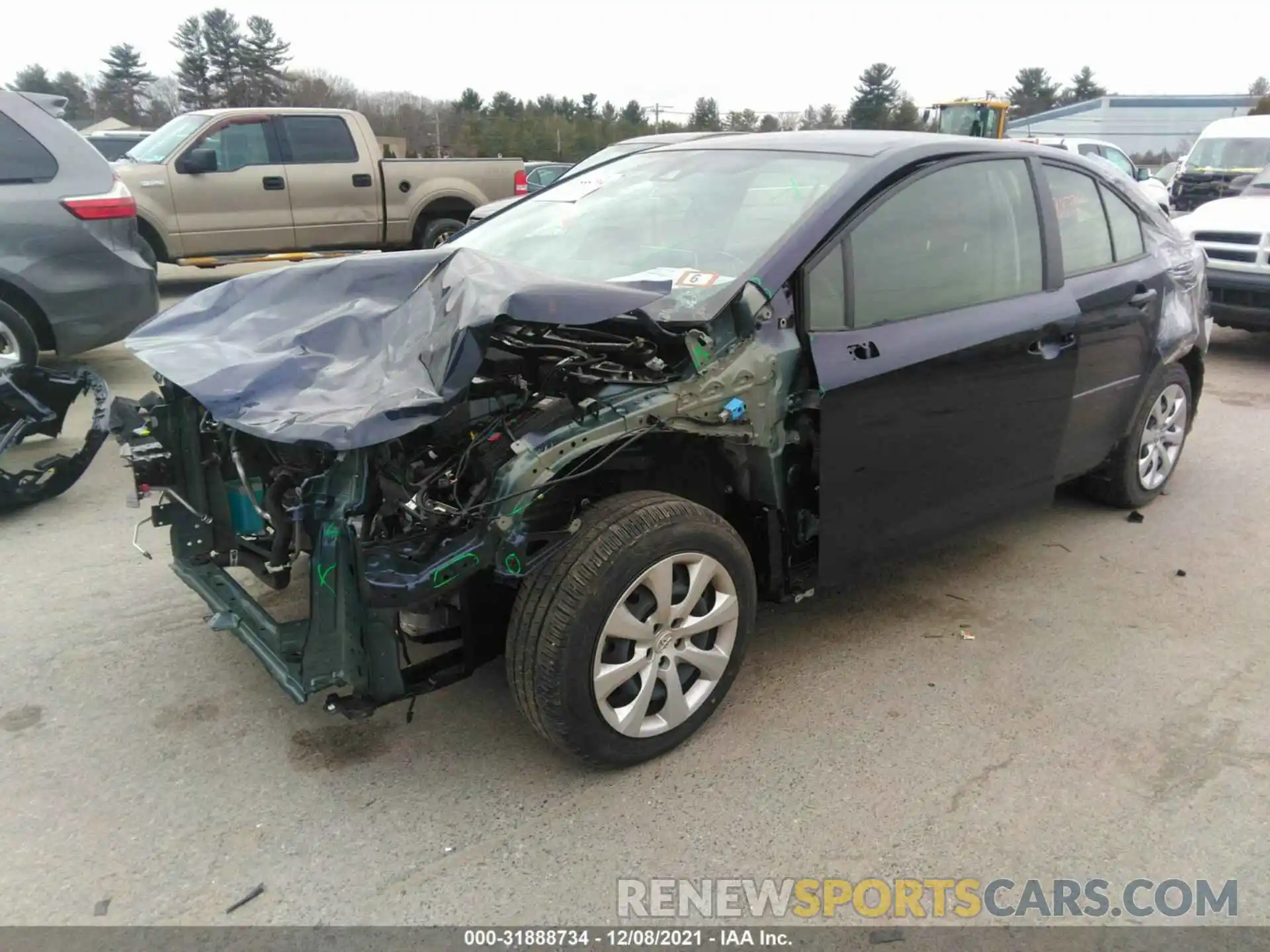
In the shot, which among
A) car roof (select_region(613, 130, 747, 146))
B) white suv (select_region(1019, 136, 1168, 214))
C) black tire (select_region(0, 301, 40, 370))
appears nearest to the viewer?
car roof (select_region(613, 130, 747, 146))

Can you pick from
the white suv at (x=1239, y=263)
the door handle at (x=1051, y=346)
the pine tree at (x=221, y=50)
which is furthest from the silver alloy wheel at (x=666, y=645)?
the pine tree at (x=221, y=50)

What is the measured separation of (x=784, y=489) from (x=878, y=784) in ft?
3.15

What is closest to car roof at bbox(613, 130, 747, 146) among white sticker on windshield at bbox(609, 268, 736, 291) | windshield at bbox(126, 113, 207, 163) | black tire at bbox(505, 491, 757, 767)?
white sticker on windshield at bbox(609, 268, 736, 291)

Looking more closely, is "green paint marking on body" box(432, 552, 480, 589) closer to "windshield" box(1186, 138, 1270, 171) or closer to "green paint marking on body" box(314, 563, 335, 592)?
"green paint marking on body" box(314, 563, 335, 592)

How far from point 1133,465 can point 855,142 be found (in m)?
2.38

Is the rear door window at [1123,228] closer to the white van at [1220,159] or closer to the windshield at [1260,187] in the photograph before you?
the windshield at [1260,187]

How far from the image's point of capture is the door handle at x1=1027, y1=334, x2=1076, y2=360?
3680 millimetres

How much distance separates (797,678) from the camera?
11.0ft

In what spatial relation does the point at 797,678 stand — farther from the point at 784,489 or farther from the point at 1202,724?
the point at 1202,724

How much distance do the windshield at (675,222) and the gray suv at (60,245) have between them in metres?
3.26

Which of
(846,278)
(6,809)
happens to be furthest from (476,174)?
(6,809)

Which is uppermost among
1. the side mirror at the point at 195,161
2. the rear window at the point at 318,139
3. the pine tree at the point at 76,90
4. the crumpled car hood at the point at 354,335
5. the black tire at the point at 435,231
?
the pine tree at the point at 76,90

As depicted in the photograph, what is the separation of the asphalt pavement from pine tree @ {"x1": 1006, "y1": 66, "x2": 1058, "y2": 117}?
85.1 m

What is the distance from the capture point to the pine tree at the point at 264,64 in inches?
2315
